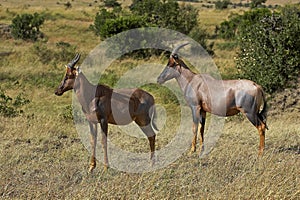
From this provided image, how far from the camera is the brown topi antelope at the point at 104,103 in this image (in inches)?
276

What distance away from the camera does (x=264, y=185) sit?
5723mm

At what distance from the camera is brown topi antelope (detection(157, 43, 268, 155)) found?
25.8 feet

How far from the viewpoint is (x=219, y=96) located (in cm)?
806

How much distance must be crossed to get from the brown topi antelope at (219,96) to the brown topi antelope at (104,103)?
3.82 feet

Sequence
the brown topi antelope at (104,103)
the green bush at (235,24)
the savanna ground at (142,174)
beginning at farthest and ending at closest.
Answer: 1. the green bush at (235,24)
2. the brown topi antelope at (104,103)
3. the savanna ground at (142,174)

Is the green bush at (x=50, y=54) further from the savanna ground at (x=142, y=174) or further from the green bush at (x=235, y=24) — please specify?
the green bush at (x=235, y=24)

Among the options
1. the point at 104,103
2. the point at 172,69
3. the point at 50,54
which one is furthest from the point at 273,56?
the point at 50,54

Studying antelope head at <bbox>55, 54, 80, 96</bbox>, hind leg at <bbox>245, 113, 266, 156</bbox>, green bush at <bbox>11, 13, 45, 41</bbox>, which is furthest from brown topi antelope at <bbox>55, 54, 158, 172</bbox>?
green bush at <bbox>11, 13, 45, 41</bbox>

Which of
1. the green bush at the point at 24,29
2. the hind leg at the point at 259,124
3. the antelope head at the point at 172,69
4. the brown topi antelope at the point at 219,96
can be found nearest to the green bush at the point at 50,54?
the green bush at the point at 24,29

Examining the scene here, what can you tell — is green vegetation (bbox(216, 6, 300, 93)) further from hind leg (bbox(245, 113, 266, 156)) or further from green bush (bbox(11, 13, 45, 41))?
green bush (bbox(11, 13, 45, 41))

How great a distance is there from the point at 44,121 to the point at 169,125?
3096mm

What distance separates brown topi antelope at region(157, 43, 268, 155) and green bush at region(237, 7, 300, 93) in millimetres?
7131

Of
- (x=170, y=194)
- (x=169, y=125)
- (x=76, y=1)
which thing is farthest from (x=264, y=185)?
(x=76, y=1)

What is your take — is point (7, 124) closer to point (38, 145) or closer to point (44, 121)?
point (44, 121)
